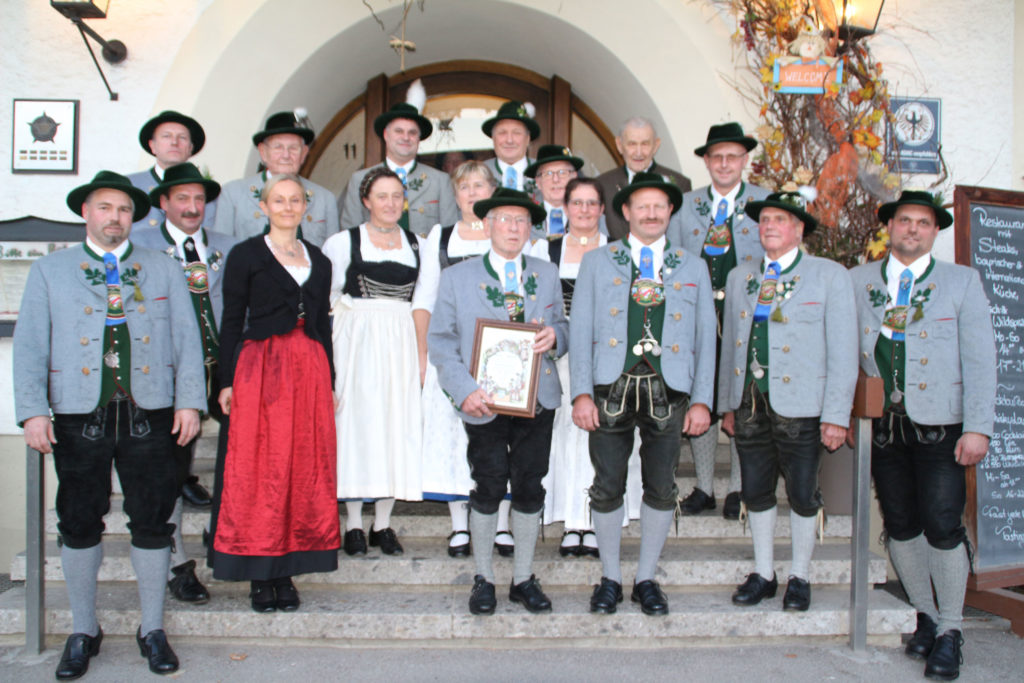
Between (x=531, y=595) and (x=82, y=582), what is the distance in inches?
78.8

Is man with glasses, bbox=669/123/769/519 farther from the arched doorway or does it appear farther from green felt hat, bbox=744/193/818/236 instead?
the arched doorway

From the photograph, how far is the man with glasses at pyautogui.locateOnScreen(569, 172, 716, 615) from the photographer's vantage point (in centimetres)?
357

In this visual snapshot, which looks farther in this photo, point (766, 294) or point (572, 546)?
point (572, 546)

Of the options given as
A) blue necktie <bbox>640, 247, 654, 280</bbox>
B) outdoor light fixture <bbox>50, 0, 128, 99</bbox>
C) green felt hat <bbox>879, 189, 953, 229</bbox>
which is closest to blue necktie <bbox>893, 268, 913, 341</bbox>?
green felt hat <bbox>879, 189, 953, 229</bbox>

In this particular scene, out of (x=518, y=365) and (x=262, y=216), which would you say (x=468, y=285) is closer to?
(x=518, y=365)

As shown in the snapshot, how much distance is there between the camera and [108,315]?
336 cm

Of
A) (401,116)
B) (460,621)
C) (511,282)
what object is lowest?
(460,621)

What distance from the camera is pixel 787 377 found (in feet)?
11.9

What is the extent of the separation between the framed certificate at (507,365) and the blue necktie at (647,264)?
581mm

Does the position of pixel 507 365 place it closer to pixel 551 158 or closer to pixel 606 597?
pixel 606 597

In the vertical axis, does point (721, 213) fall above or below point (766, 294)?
above

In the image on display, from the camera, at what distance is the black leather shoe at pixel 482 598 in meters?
3.59

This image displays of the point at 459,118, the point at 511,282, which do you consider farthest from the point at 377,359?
the point at 459,118

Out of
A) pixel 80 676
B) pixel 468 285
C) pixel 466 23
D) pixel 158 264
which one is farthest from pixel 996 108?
pixel 80 676
